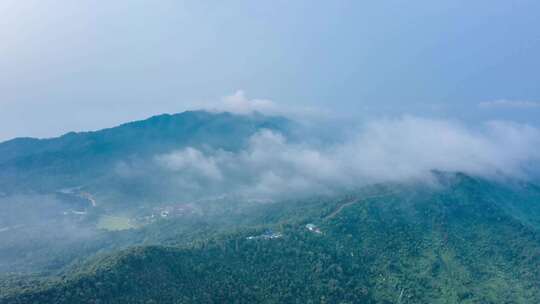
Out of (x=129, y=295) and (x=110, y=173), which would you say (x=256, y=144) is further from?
(x=129, y=295)

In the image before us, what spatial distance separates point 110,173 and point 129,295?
69343 millimetres

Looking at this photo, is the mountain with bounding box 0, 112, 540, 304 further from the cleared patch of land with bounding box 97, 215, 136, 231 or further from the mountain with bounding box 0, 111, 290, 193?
the mountain with bounding box 0, 111, 290, 193

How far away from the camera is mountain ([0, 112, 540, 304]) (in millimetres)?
48812

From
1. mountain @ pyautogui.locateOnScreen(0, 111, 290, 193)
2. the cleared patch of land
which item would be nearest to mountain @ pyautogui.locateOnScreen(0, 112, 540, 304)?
the cleared patch of land

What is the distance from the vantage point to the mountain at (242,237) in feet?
160

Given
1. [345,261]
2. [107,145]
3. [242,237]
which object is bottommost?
[345,261]

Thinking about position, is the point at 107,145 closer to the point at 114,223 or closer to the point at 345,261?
the point at 114,223

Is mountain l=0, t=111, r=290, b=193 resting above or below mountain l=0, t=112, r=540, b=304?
above

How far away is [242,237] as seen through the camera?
2391 inches

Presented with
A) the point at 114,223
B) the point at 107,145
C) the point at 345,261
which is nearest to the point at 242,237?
the point at 345,261

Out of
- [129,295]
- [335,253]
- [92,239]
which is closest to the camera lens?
[129,295]

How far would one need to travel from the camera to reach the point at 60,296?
40781mm

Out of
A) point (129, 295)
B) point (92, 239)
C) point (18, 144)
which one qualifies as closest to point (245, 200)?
point (92, 239)

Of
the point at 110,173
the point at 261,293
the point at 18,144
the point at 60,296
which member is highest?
the point at 18,144
